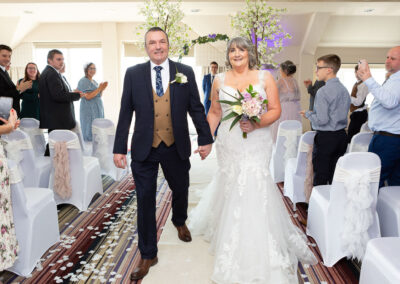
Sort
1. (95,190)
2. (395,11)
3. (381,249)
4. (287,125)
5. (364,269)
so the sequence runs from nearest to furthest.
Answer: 1. (381,249)
2. (364,269)
3. (95,190)
4. (287,125)
5. (395,11)

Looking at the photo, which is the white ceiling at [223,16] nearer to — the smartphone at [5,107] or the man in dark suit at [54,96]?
the man in dark suit at [54,96]

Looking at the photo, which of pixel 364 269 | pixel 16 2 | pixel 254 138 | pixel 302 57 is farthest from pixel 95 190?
pixel 302 57

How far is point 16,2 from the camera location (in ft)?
26.8

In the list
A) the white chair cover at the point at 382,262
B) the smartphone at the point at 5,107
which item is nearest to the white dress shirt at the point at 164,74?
the smartphone at the point at 5,107

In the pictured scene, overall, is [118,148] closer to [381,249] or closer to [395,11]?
[381,249]

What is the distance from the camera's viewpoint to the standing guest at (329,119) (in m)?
3.27

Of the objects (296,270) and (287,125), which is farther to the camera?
(287,125)

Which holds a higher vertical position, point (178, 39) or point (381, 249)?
point (178, 39)

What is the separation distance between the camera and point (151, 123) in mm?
2457

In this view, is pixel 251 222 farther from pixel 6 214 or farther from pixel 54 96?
pixel 54 96

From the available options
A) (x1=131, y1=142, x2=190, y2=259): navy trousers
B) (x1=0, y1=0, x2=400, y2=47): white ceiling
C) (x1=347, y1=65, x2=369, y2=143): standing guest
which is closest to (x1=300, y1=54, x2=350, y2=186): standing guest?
(x1=131, y1=142, x2=190, y2=259): navy trousers

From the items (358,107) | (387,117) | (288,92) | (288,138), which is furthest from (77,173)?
(358,107)

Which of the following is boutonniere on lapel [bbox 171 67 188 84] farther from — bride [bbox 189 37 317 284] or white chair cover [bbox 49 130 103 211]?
white chair cover [bbox 49 130 103 211]

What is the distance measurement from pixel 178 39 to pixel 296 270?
4.04 m
